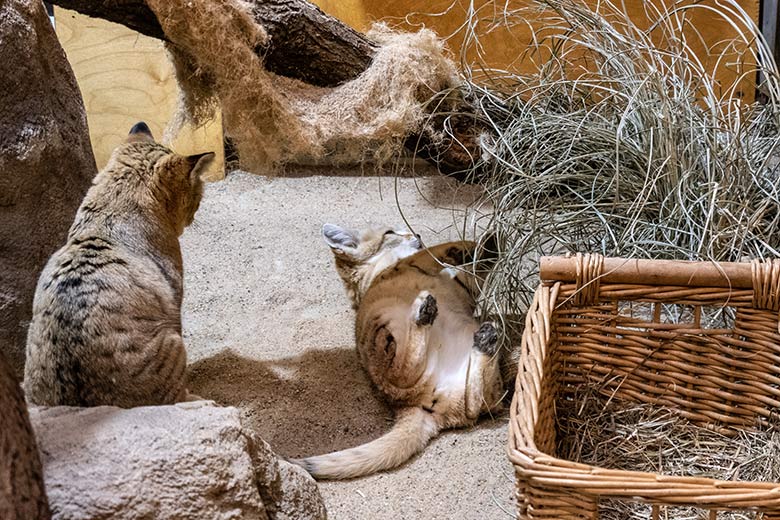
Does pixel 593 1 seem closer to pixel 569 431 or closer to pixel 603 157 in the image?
pixel 603 157

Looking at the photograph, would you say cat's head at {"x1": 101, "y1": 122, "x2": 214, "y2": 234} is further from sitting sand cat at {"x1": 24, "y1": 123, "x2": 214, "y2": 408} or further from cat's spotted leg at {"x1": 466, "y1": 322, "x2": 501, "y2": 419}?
cat's spotted leg at {"x1": 466, "y1": 322, "x2": 501, "y2": 419}

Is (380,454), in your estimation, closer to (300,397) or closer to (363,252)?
(300,397)

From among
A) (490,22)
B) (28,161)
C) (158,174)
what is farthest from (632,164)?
(28,161)

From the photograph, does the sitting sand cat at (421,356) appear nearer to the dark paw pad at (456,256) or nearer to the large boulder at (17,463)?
the dark paw pad at (456,256)

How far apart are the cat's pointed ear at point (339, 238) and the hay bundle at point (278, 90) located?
0.37 meters

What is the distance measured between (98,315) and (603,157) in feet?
5.97

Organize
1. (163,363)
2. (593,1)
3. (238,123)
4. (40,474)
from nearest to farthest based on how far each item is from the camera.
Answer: (40,474) < (163,363) < (238,123) < (593,1)

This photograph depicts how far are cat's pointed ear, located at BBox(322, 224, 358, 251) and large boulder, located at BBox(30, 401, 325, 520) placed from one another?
5.62ft

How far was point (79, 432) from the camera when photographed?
5.88ft

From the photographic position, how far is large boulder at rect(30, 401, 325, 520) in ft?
5.35

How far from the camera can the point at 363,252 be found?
3594 millimetres

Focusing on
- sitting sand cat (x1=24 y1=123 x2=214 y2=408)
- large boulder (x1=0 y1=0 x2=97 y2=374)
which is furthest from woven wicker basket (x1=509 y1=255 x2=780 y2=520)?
large boulder (x1=0 y1=0 x2=97 y2=374)

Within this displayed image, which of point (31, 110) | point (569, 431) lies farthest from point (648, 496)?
point (31, 110)

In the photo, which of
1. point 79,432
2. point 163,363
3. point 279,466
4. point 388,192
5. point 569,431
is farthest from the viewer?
point 388,192
